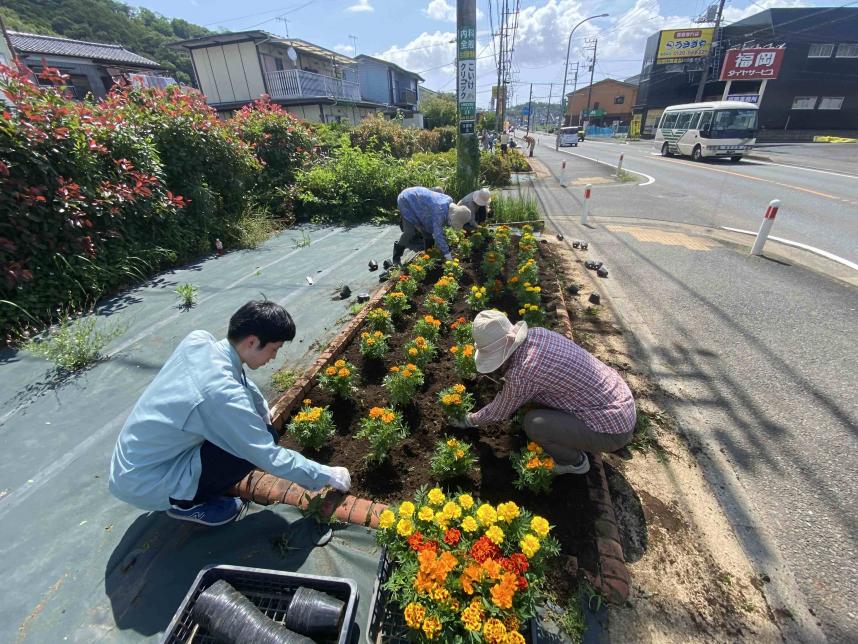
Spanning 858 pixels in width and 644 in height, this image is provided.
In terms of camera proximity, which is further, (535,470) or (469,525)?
(535,470)

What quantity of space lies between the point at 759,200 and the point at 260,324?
13.6 meters

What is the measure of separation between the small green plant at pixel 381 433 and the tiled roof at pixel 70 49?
2901 centimetres

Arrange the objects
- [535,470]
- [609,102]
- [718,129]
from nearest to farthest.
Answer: [535,470], [718,129], [609,102]

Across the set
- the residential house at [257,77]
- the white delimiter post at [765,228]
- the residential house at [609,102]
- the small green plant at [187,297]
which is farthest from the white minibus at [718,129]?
the residential house at [609,102]

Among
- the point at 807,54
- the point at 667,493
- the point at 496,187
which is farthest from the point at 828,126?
the point at 667,493

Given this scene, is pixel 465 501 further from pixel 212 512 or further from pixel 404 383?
pixel 212 512

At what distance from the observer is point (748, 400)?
3.27 metres

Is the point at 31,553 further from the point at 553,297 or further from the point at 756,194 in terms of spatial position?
the point at 756,194

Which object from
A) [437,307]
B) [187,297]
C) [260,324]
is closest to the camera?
[260,324]

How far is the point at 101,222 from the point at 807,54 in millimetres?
46516

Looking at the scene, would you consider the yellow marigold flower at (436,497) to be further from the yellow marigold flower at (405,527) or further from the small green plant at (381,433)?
the small green plant at (381,433)

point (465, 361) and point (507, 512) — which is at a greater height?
point (507, 512)

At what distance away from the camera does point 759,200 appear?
33.8ft

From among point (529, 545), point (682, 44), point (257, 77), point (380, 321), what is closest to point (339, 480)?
point (529, 545)
